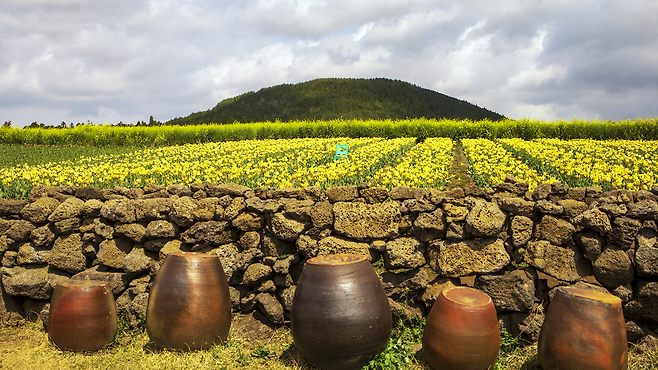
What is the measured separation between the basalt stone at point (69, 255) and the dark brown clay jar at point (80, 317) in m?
1.20

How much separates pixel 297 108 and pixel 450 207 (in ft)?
225

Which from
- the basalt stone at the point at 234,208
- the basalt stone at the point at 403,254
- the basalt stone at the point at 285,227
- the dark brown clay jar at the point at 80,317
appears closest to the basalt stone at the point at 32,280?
the dark brown clay jar at the point at 80,317

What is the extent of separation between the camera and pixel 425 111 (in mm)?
75125

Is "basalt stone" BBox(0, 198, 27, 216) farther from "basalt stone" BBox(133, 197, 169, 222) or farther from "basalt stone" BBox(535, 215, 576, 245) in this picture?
"basalt stone" BBox(535, 215, 576, 245)

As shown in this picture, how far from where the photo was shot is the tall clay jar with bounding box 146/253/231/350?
182 inches

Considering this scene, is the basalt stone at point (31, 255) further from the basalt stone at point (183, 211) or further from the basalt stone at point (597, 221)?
the basalt stone at point (597, 221)

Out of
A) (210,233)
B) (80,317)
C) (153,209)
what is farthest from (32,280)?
(210,233)

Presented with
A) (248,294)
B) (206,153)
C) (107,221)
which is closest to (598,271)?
(248,294)

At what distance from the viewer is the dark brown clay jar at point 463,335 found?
4.02 metres

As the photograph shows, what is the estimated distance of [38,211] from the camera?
6441 millimetres

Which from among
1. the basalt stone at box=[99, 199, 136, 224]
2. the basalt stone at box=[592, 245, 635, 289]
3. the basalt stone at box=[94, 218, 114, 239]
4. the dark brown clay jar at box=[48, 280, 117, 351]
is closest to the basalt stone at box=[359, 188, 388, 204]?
the basalt stone at box=[592, 245, 635, 289]

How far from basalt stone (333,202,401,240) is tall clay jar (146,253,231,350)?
1.60 metres

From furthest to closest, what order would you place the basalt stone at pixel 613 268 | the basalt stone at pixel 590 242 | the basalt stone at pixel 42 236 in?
the basalt stone at pixel 42 236 → the basalt stone at pixel 590 242 → the basalt stone at pixel 613 268

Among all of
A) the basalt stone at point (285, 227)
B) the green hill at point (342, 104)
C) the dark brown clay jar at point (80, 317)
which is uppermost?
the green hill at point (342, 104)
